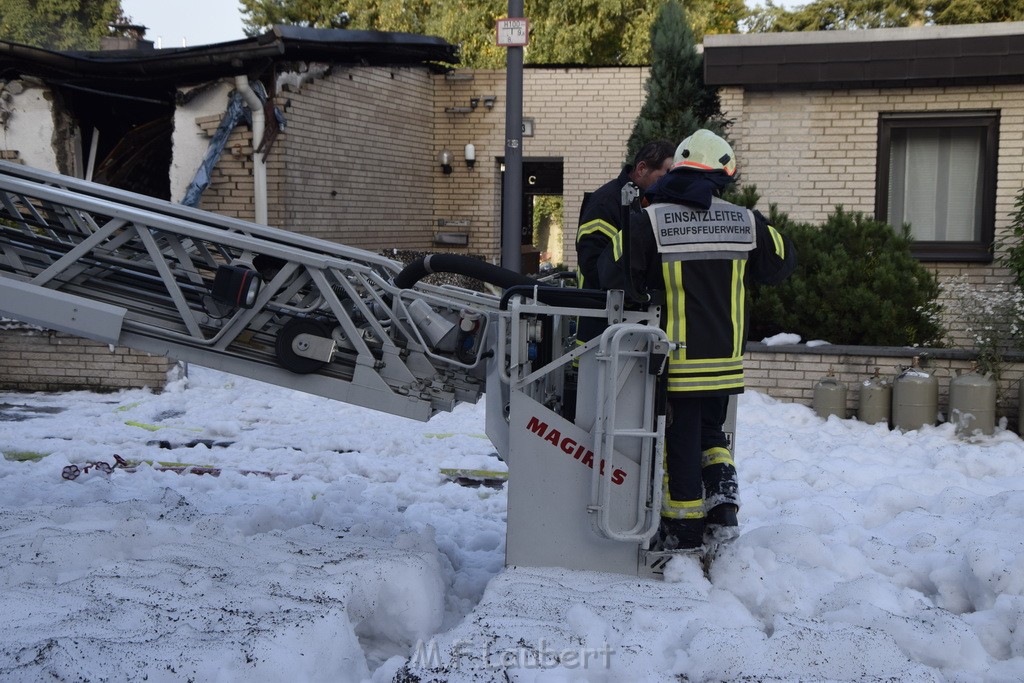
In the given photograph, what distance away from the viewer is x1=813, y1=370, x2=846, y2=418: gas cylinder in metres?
8.27

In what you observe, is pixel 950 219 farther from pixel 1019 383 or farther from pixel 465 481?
pixel 465 481

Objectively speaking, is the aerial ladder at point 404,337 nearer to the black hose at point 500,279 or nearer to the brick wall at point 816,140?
the black hose at point 500,279

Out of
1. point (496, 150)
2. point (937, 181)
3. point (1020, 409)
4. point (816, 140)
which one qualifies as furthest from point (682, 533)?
point (496, 150)

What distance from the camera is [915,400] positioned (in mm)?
7926

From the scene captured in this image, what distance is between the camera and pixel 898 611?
4.04m

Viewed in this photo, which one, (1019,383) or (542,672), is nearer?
(542,672)

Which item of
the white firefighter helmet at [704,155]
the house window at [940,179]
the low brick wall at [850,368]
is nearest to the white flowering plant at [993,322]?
the low brick wall at [850,368]

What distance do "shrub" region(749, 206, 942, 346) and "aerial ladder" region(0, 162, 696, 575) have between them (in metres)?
4.41

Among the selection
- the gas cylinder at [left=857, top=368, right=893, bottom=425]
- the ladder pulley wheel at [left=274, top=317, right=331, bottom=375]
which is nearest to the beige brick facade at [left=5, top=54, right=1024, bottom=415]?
the gas cylinder at [left=857, top=368, right=893, bottom=425]

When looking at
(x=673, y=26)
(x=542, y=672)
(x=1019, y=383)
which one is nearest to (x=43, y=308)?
(x=542, y=672)

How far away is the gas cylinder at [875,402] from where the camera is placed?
8102 mm

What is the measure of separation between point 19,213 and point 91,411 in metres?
3.97

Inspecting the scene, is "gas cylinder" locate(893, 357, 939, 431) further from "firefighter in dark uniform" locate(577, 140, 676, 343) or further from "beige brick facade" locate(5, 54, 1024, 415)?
"firefighter in dark uniform" locate(577, 140, 676, 343)

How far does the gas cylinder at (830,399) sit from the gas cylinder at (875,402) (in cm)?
15
